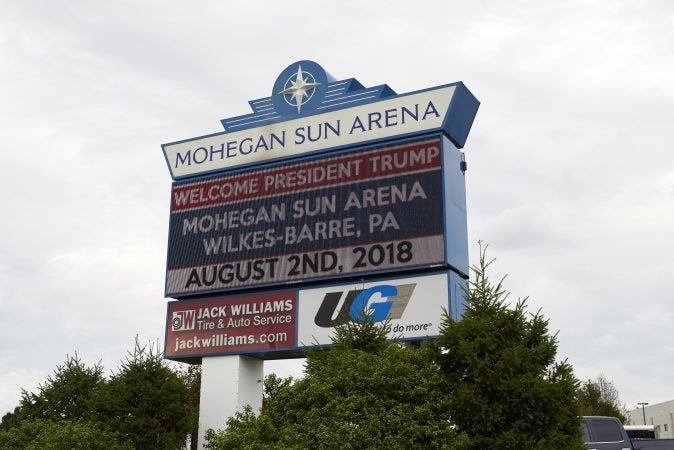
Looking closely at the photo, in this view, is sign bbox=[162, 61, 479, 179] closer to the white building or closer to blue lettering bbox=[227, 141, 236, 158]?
blue lettering bbox=[227, 141, 236, 158]

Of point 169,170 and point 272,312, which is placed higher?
point 169,170

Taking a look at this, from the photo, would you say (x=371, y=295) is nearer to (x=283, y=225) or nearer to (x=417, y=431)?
(x=283, y=225)

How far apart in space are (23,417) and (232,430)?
1163 cm

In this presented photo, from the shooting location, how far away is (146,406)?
2552cm

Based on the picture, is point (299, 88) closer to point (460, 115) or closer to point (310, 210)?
point (310, 210)

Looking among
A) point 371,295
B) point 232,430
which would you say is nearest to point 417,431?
point 232,430

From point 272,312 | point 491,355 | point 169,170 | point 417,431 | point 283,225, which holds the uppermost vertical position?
point 169,170

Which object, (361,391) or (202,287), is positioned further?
(202,287)

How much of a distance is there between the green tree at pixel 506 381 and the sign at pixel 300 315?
3725 millimetres

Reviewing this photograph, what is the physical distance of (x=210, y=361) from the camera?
27.7 metres

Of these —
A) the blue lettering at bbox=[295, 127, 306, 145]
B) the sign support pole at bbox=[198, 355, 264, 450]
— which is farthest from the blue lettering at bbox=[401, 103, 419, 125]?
the sign support pole at bbox=[198, 355, 264, 450]

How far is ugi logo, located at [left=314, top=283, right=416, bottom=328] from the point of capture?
2466cm

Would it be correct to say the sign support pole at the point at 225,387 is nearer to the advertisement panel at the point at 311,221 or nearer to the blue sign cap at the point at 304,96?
the advertisement panel at the point at 311,221

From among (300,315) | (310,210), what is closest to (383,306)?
(300,315)
